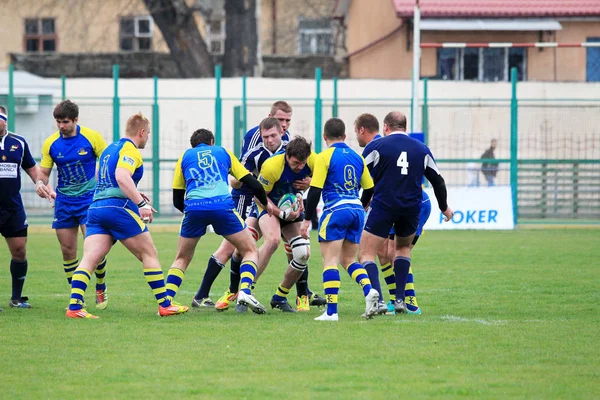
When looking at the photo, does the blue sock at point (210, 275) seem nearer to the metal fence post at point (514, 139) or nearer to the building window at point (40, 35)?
the metal fence post at point (514, 139)

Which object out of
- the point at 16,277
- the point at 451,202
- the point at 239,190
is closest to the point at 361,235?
the point at 239,190

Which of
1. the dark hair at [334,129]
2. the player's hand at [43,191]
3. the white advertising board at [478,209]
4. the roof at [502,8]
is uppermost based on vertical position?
the roof at [502,8]

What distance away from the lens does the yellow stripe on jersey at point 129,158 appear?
30.5 feet

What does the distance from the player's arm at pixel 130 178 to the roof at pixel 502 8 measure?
2295 centimetres

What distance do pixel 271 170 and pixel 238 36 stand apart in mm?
22434

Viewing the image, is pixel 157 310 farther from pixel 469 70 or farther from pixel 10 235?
pixel 469 70

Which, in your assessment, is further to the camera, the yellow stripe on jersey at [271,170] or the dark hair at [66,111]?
the dark hair at [66,111]

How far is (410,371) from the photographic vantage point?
7.05 metres

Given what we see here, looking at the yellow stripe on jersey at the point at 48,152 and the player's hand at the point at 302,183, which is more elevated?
the yellow stripe on jersey at the point at 48,152

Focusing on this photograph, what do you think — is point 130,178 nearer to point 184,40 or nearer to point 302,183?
point 302,183

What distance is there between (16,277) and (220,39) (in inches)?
1300

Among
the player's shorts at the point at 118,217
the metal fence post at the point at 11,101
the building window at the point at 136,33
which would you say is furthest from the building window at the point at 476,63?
the player's shorts at the point at 118,217

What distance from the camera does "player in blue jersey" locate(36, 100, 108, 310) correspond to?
34.1 ft

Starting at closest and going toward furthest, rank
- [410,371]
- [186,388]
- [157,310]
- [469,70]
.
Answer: [186,388]
[410,371]
[157,310]
[469,70]
